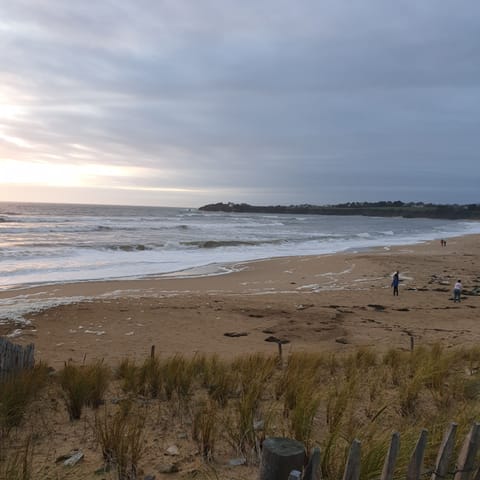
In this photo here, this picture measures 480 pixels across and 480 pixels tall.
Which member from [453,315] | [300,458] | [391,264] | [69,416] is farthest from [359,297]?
[300,458]

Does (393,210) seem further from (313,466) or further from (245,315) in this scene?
(313,466)

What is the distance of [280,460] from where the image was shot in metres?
2.80

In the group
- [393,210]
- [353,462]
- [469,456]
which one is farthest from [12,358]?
[393,210]

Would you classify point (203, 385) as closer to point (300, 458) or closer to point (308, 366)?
point (308, 366)

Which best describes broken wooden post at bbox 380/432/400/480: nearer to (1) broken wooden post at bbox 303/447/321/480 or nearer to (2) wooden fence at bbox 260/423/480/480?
(2) wooden fence at bbox 260/423/480/480

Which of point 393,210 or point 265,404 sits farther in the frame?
point 393,210

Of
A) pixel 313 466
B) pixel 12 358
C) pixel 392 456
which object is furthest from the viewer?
pixel 12 358

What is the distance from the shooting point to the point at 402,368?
22.8 feet

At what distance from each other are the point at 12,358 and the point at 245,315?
9.02 meters

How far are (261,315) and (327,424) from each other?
31.5ft

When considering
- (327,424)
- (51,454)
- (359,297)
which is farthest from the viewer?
(359,297)

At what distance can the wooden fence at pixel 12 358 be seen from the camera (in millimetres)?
5672

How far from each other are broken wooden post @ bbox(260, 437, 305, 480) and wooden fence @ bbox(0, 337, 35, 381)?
398 centimetres

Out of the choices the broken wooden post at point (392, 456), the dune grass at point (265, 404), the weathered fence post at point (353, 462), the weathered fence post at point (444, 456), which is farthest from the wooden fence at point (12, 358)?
the weathered fence post at point (444, 456)
